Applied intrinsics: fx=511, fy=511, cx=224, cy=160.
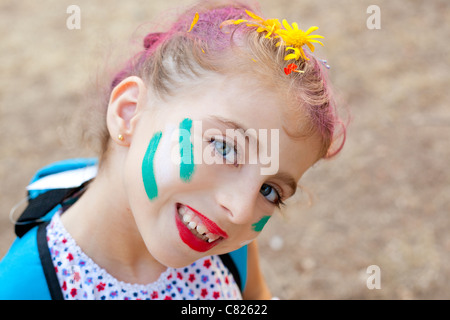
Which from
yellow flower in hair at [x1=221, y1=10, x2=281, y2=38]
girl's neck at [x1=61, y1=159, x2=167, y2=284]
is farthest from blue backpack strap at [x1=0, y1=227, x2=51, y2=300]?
yellow flower in hair at [x1=221, y1=10, x2=281, y2=38]

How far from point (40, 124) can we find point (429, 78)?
2702 mm

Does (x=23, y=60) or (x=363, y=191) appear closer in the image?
(x=363, y=191)

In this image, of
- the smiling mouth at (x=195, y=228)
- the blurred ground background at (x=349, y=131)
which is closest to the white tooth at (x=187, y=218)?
the smiling mouth at (x=195, y=228)

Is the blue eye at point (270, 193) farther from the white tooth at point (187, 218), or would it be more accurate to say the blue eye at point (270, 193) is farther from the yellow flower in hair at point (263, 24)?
the yellow flower in hair at point (263, 24)

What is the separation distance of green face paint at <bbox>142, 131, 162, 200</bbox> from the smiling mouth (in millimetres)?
74

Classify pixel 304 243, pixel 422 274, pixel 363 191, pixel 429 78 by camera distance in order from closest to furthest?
pixel 422 274 < pixel 304 243 < pixel 363 191 < pixel 429 78

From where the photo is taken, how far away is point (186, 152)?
1245 millimetres

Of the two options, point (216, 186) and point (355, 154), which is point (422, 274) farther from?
point (216, 186)

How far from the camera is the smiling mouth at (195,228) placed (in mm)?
1256

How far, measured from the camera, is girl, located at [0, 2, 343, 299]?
124 cm

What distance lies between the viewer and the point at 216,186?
124cm

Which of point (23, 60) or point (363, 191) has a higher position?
point (23, 60)

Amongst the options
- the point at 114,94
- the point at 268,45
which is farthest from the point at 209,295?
the point at 268,45

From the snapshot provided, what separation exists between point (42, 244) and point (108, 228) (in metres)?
0.18
